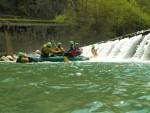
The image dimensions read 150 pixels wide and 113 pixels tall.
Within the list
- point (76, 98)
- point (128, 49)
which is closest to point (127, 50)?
point (128, 49)

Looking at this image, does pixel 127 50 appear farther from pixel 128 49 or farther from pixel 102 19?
pixel 102 19

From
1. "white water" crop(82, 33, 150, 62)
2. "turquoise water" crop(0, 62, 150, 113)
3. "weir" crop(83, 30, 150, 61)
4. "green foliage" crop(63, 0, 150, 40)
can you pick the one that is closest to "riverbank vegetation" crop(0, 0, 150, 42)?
"green foliage" crop(63, 0, 150, 40)

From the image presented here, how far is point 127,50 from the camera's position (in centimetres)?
2916

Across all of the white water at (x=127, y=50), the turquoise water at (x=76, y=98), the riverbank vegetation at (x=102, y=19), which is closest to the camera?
the turquoise water at (x=76, y=98)

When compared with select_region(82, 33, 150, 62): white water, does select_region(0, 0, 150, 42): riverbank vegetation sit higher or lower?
higher

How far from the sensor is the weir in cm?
2697

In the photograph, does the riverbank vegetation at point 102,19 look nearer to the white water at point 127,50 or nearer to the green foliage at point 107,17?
the green foliage at point 107,17

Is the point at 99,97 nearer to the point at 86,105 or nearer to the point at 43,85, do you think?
the point at 86,105

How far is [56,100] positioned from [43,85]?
9.35ft

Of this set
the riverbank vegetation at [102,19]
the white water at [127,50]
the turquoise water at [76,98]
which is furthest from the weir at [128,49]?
the riverbank vegetation at [102,19]

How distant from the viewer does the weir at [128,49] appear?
88.5 ft

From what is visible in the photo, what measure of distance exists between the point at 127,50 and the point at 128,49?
0.11m

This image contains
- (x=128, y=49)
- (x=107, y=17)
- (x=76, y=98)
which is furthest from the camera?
(x=107, y=17)

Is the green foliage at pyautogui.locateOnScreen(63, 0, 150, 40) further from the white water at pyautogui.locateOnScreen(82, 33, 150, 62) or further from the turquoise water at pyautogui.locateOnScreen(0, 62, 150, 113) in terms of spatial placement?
the turquoise water at pyautogui.locateOnScreen(0, 62, 150, 113)
